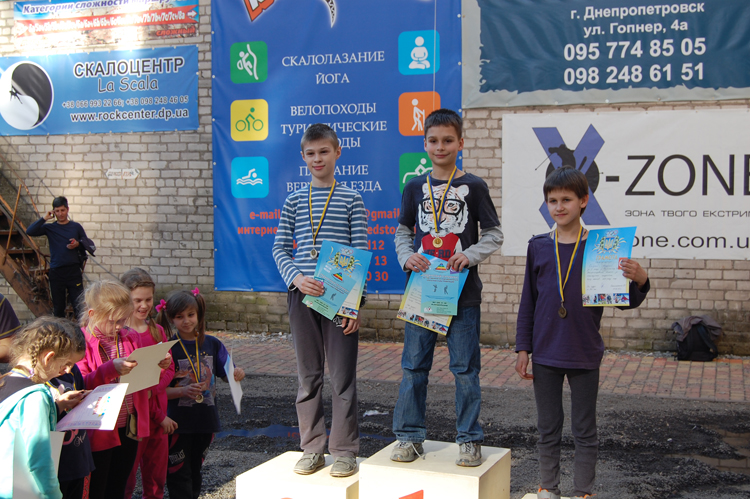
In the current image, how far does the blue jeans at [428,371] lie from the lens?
130 inches

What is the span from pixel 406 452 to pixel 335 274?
957 mm

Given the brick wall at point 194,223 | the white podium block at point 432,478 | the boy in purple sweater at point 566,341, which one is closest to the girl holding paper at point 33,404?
the white podium block at point 432,478

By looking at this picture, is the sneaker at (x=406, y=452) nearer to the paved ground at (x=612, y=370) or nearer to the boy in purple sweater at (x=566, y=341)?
the boy in purple sweater at (x=566, y=341)

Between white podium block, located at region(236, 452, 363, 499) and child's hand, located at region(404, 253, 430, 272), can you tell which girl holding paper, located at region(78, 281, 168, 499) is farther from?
child's hand, located at region(404, 253, 430, 272)

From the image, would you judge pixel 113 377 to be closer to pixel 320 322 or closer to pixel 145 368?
pixel 145 368

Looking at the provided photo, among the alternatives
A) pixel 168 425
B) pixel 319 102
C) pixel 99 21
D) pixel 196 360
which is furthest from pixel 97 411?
pixel 99 21

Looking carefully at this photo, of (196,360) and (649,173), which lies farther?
(649,173)

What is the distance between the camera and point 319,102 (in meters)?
8.59

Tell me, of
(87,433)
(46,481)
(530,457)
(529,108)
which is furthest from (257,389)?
(529,108)

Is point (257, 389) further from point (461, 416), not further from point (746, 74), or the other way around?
point (746, 74)

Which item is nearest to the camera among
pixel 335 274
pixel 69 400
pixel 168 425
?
pixel 69 400

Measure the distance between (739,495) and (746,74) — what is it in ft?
17.6

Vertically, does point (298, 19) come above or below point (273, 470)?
above

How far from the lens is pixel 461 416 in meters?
3.29
